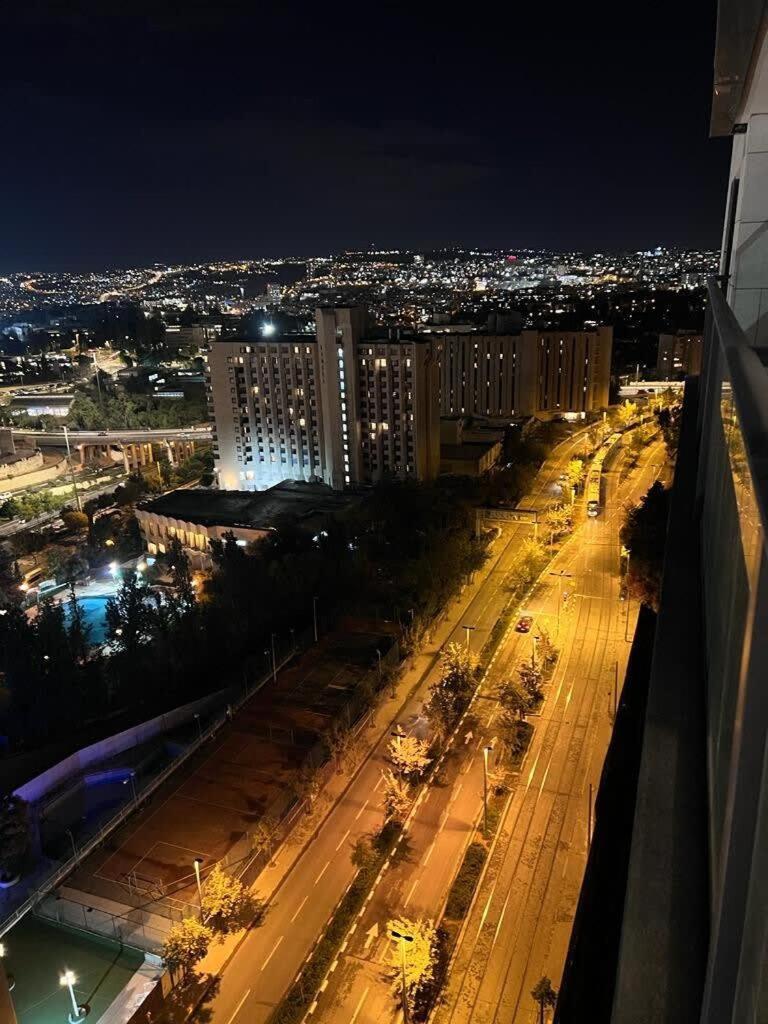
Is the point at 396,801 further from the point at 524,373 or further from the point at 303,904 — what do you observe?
the point at 524,373

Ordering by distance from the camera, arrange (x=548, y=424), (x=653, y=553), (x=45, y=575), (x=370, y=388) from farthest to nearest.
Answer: (x=548, y=424), (x=370, y=388), (x=45, y=575), (x=653, y=553)

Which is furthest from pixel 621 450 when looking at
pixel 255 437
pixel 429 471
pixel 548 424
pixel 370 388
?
pixel 255 437

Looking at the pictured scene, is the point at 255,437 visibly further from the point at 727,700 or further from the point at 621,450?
the point at 727,700

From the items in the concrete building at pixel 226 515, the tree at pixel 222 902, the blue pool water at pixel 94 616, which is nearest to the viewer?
the tree at pixel 222 902

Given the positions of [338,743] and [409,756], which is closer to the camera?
[409,756]

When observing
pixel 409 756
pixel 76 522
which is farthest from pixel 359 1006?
pixel 76 522

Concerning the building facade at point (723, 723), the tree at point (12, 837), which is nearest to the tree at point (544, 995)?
the building facade at point (723, 723)

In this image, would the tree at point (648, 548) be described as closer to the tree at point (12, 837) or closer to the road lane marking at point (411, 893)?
the road lane marking at point (411, 893)
